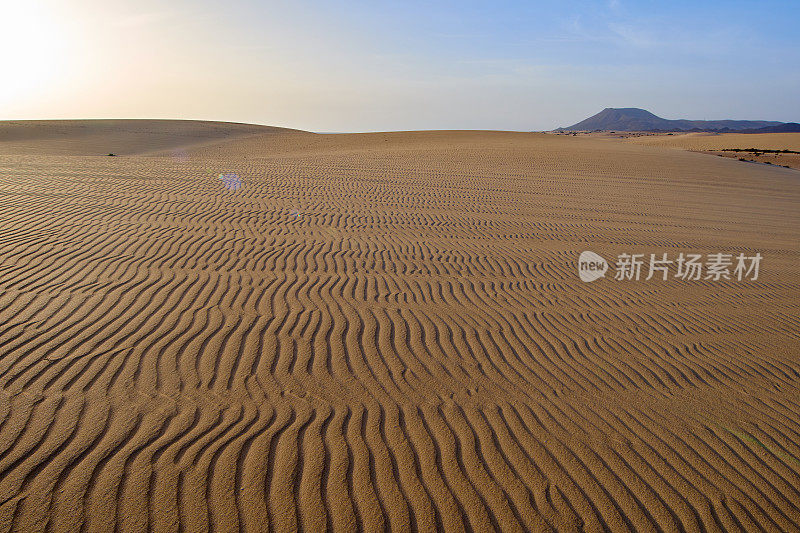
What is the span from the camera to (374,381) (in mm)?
4402

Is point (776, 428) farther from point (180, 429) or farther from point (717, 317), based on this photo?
point (180, 429)

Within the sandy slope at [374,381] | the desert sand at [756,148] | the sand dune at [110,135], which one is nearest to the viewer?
the sandy slope at [374,381]

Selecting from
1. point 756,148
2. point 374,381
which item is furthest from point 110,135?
point 756,148

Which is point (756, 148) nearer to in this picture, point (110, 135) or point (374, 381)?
point (374, 381)

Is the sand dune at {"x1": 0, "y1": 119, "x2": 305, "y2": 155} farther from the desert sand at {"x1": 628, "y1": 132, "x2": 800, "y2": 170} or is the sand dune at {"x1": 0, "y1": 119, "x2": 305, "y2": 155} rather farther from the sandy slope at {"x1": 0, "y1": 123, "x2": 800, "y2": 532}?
the desert sand at {"x1": 628, "y1": 132, "x2": 800, "y2": 170}

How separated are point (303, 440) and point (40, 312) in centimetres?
354

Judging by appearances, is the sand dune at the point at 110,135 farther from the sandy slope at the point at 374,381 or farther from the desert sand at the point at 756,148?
the desert sand at the point at 756,148

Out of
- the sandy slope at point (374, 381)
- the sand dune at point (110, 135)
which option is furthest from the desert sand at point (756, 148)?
the sand dune at point (110, 135)

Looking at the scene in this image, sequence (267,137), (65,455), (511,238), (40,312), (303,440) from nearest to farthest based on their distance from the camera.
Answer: (65,455)
(303,440)
(40,312)
(511,238)
(267,137)

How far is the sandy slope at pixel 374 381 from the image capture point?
310 centimetres

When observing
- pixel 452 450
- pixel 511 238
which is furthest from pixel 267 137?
pixel 452 450

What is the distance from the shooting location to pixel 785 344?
19.0ft

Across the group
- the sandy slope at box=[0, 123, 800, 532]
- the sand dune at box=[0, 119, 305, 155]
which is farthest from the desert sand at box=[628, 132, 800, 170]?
the sand dune at box=[0, 119, 305, 155]

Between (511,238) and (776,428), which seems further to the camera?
(511,238)
